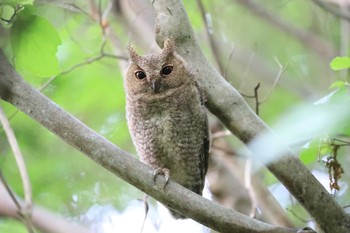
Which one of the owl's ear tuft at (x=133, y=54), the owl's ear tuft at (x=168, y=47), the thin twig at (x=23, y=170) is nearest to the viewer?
the thin twig at (x=23, y=170)

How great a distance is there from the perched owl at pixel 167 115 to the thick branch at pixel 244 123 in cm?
36

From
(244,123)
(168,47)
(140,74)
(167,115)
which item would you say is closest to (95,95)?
(140,74)

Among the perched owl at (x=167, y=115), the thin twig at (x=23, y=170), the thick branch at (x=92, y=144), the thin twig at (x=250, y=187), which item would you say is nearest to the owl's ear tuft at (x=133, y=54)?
the perched owl at (x=167, y=115)

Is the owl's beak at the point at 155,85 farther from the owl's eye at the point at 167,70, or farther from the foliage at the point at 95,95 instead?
the foliage at the point at 95,95

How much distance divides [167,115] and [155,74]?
20 centimetres

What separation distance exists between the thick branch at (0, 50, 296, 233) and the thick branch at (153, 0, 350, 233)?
17 cm

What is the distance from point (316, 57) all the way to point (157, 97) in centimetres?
211

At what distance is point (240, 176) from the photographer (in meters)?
3.33

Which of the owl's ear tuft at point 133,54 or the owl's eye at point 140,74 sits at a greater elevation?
the owl's ear tuft at point 133,54

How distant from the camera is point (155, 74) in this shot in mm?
2629

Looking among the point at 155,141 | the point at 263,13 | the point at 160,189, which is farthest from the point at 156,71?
the point at 263,13

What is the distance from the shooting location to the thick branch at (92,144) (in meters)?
1.67

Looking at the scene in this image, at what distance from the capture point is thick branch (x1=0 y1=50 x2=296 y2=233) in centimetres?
167

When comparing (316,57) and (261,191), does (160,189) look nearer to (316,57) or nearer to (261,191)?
(261,191)
